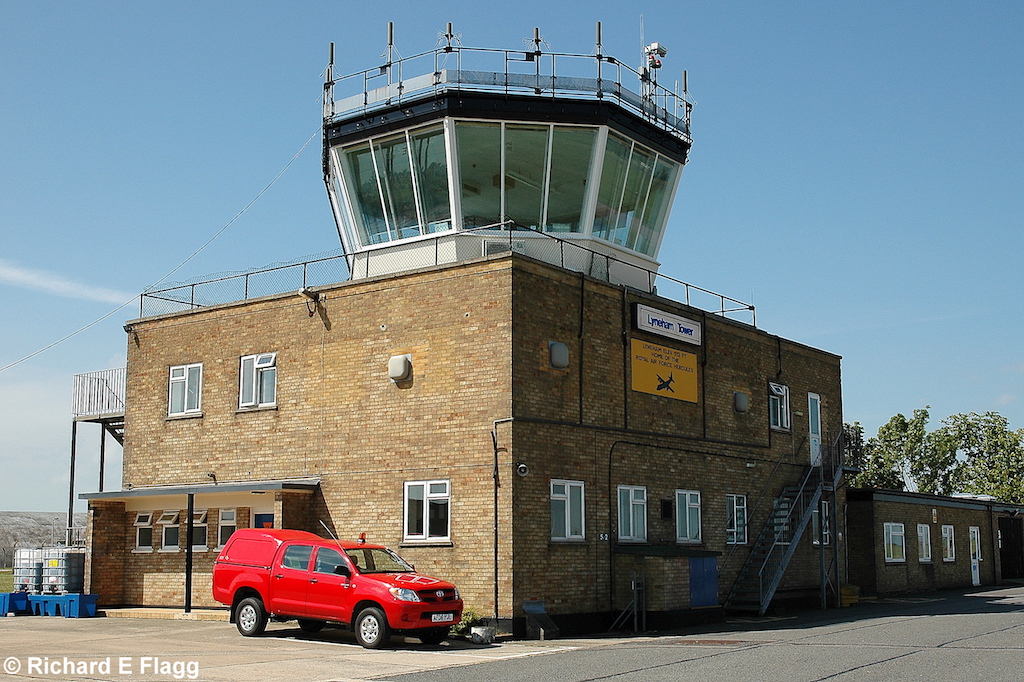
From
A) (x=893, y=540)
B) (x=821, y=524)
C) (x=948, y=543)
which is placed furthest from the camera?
(x=948, y=543)

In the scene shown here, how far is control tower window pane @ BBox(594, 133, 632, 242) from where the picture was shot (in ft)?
80.0

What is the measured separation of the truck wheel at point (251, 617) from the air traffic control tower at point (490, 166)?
817 centimetres

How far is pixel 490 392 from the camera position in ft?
66.2

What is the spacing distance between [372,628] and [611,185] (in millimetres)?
11880

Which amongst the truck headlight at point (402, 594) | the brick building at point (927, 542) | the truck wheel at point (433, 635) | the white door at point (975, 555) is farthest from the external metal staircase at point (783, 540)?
the white door at point (975, 555)

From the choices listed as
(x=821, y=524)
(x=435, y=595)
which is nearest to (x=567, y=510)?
(x=435, y=595)

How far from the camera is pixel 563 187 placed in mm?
23938

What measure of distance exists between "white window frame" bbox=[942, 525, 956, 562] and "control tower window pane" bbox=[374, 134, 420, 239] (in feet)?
78.0

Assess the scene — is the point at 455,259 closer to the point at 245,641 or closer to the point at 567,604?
the point at 567,604

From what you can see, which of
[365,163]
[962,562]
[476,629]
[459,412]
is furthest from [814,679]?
[962,562]

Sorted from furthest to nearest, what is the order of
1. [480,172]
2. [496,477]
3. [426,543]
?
[480,172] < [426,543] < [496,477]

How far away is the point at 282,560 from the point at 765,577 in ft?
41.1

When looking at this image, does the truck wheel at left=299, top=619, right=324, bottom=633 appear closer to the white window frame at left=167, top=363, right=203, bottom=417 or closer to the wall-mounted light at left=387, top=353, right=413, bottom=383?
the wall-mounted light at left=387, top=353, right=413, bottom=383

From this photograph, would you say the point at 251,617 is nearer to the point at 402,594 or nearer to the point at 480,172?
the point at 402,594
